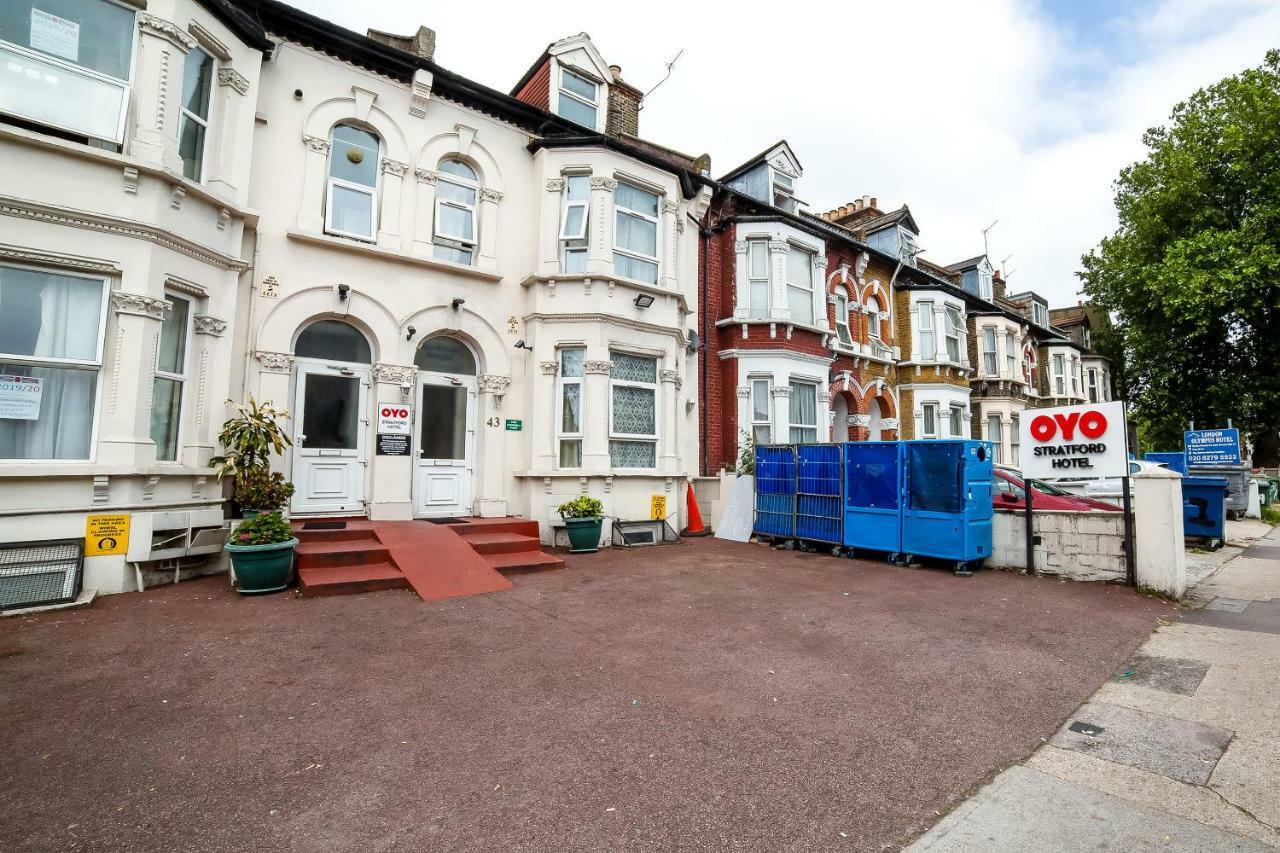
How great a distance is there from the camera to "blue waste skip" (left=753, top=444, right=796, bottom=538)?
11.4 metres

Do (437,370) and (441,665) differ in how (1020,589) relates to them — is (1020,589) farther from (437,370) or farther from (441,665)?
(437,370)

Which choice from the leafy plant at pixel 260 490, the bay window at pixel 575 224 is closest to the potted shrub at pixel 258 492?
the leafy plant at pixel 260 490

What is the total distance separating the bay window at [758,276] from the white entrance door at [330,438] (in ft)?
30.1

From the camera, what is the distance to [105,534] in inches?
260

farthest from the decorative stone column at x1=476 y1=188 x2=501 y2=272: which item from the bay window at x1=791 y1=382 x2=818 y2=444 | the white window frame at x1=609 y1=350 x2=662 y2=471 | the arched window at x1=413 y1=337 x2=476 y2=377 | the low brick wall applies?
the low brick wall

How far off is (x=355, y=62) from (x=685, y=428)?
Result: 9247 mm

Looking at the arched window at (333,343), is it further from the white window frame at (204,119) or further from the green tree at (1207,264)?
the green tree at (1207,264)

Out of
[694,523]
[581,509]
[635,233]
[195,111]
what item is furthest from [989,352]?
[195,111]

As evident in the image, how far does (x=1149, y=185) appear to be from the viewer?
22.1 meters

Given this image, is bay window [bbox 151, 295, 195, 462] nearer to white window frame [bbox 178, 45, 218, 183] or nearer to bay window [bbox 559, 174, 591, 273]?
white window frame [bbox 178, 45, 218, 183]

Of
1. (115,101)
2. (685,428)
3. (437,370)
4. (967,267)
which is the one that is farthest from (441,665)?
→ (967,267)

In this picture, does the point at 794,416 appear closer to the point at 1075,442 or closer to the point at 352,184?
the point at 1075,442

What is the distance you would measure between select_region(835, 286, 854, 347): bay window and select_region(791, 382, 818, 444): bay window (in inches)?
101

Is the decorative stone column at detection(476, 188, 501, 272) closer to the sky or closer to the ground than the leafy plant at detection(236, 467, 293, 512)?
closer to the sky
